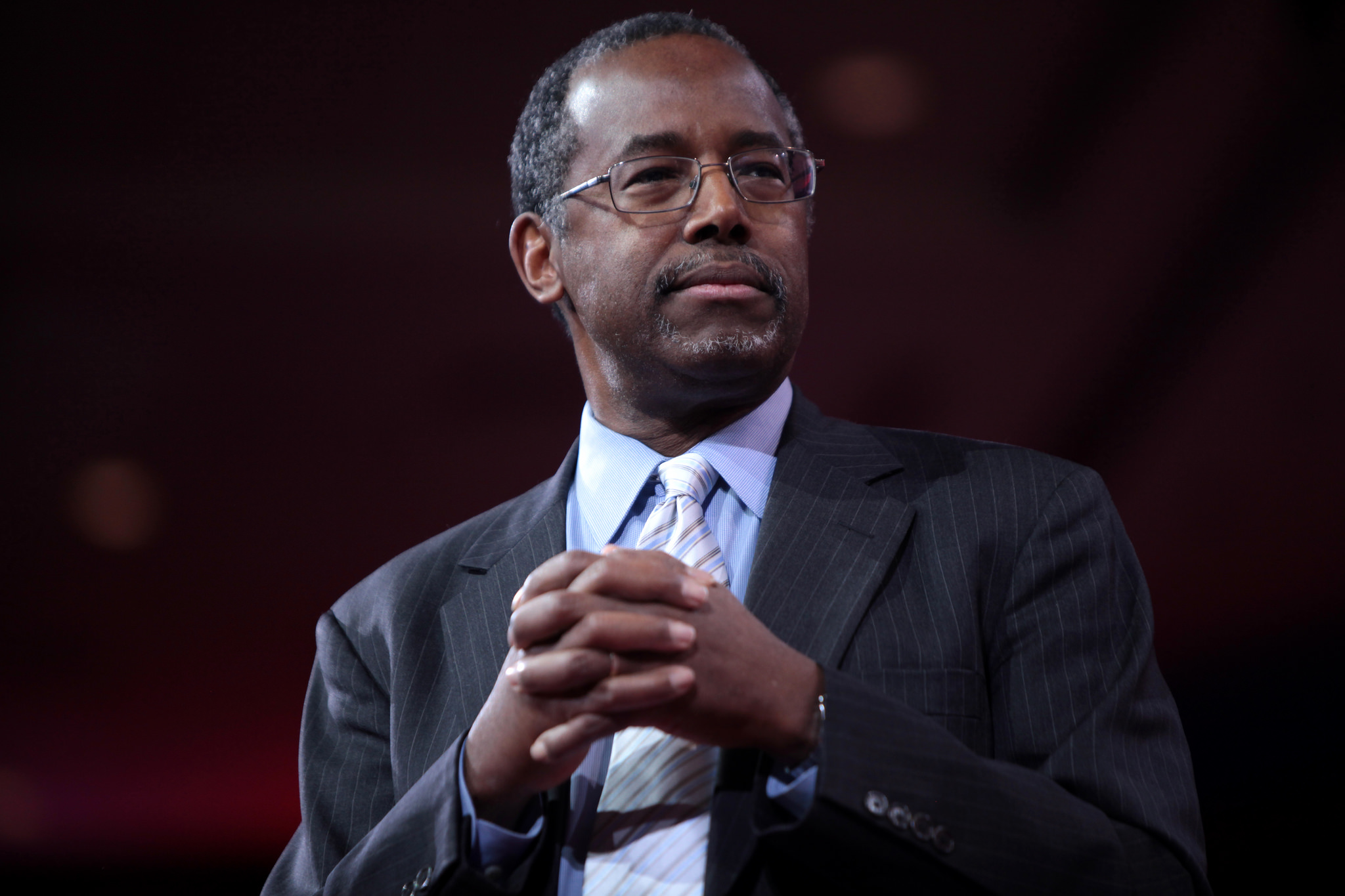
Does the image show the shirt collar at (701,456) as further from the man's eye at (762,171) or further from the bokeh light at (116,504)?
the bokeh light at (116,504)

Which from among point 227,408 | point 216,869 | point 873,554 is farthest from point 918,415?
point 216,869

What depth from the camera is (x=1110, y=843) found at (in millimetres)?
1213

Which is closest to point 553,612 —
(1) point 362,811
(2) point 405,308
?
(1) point 362,811

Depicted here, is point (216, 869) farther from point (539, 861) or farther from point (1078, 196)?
point (1078, 196)

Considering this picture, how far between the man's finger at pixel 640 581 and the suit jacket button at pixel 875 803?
0.26 meters

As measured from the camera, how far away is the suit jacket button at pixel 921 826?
44.1 inches

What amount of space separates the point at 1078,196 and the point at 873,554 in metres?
1.19

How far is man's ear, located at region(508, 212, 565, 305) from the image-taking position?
194 centimetres

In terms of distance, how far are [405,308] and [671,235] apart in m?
0.97

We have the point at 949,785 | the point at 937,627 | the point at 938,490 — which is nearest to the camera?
the point at 949,785

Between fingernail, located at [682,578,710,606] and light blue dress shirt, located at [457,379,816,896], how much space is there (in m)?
0.26

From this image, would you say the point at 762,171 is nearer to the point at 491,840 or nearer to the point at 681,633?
the point at 681,633

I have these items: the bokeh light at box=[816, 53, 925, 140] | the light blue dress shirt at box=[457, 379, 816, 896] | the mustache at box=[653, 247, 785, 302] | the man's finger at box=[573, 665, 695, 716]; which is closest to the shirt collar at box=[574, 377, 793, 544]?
the light blue dress shirt at box=[457, 379, 816, 896]

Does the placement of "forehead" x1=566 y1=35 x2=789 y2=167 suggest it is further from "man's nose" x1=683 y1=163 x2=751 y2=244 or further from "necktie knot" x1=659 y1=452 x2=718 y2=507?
"necktie knot" x1=659 y1=452 x2=718 y2=507
